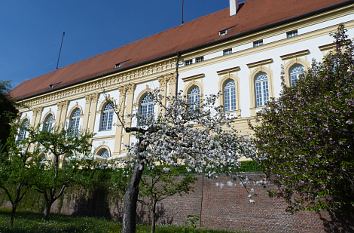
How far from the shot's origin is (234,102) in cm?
2256

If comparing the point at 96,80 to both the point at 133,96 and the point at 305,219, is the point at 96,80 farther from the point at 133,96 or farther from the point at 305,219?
the point at 305,219

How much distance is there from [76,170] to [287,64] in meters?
13.9

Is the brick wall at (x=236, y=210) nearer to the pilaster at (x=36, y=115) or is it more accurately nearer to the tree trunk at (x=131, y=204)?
the tree trunk at (x=131, y=204)

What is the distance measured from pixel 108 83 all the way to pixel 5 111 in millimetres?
11378

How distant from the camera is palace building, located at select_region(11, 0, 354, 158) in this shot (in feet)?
67.7

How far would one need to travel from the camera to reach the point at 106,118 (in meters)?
29.2

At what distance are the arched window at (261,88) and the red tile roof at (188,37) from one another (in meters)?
3.15

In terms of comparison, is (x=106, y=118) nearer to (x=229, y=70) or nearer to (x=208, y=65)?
(x=208, y=65)

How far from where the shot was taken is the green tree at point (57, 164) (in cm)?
1747

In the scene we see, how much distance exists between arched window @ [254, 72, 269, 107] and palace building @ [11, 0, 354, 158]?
0.06 metres

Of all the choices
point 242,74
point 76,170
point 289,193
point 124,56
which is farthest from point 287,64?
point 124,56

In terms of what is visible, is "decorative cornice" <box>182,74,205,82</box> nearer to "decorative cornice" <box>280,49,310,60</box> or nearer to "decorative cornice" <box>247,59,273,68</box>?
"decorative cornice" <box>247,59,273,68</box>

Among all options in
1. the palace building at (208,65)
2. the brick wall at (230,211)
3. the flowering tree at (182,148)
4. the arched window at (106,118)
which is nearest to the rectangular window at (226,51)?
the palace building at (208,65)

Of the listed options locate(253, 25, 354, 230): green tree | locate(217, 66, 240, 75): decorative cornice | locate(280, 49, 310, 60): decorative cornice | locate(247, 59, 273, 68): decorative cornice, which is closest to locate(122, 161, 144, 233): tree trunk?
locate(253, 25, 354, 230): green tree
